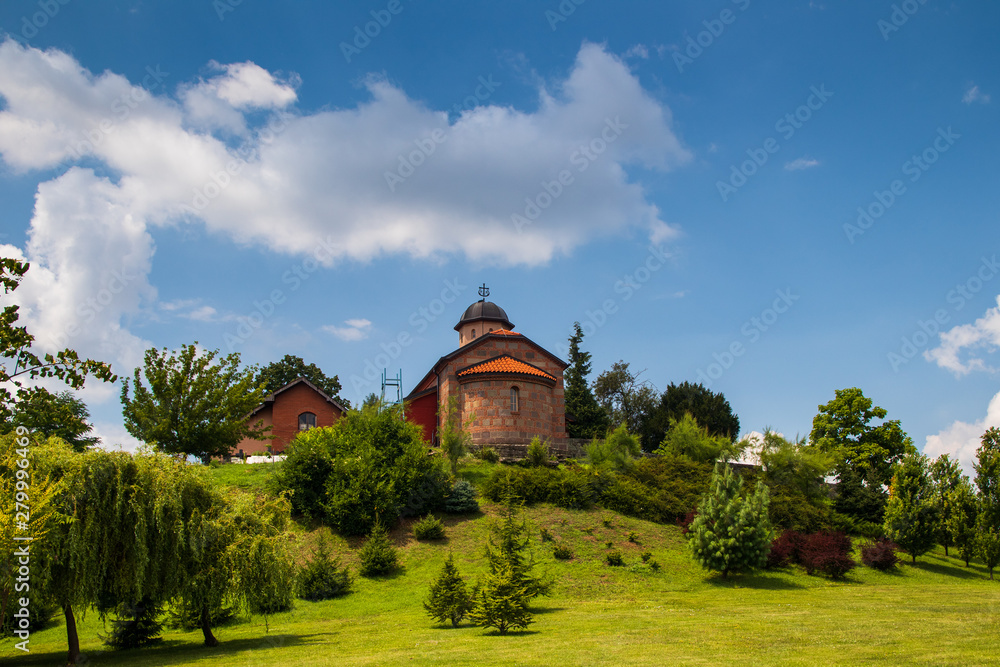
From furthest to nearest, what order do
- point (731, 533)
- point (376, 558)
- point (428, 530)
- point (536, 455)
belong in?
point (536, 455), point (428, 530), point (376, 558), point (731, 533)

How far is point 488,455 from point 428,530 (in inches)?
328

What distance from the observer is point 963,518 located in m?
29.7

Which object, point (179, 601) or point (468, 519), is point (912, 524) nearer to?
point (468, 519)

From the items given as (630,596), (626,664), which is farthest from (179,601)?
(630,596)

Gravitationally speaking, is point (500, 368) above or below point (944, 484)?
above

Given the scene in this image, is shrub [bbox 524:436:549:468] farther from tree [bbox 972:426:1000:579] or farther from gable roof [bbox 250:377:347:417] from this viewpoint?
tree [bbox 972:426:1000:579]

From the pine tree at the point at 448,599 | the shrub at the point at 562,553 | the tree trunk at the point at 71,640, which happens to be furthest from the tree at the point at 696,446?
the tree trunk at the point at 71,640

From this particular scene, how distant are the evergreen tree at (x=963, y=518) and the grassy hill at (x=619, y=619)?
124cm

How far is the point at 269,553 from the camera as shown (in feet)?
Result: 51.8

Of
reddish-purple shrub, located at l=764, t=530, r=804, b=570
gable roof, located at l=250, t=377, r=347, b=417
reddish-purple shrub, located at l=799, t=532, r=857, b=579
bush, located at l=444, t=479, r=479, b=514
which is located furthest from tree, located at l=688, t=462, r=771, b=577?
gable roof, located at l=250, t=377, r=347, b=417

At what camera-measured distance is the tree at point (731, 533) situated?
2345cm

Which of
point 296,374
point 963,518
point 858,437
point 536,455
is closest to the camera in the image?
point 963,518

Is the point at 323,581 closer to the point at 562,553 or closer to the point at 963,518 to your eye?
the point at 562,553

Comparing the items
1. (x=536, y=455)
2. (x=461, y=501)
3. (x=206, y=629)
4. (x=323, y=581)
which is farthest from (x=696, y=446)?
(x=206, y=629)
